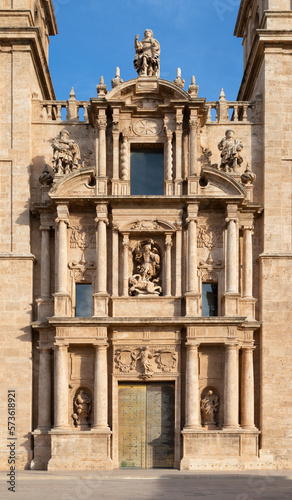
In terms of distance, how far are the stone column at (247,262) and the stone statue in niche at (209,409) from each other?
3.17 meters

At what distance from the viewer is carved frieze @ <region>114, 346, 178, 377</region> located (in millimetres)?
27797

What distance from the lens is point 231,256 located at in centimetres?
2806

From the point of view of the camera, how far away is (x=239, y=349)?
28.1 m

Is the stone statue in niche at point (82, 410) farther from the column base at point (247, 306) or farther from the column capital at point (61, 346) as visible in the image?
the column base at point (247, 306)

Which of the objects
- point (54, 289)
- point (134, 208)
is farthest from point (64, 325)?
point (134, 208)

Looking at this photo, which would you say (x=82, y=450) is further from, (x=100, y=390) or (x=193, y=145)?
(x=193, y=145)

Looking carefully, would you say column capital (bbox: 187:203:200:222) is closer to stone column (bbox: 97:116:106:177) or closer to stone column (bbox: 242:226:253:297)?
stone column (bbox: 242:226:253:297)

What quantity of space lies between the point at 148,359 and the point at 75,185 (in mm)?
5533

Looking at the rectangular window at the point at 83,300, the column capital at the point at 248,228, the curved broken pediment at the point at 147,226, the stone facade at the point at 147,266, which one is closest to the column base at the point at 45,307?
the stone facade at the point at 147,266

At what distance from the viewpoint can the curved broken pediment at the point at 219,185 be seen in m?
28.2

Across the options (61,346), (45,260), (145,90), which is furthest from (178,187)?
(61,346)

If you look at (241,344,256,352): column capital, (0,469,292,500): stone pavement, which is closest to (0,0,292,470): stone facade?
(241,344,256,352): column capital

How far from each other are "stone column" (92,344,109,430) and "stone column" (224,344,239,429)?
3.38 m

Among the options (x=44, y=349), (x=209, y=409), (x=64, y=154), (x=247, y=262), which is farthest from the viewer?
(x=64, y=154)
